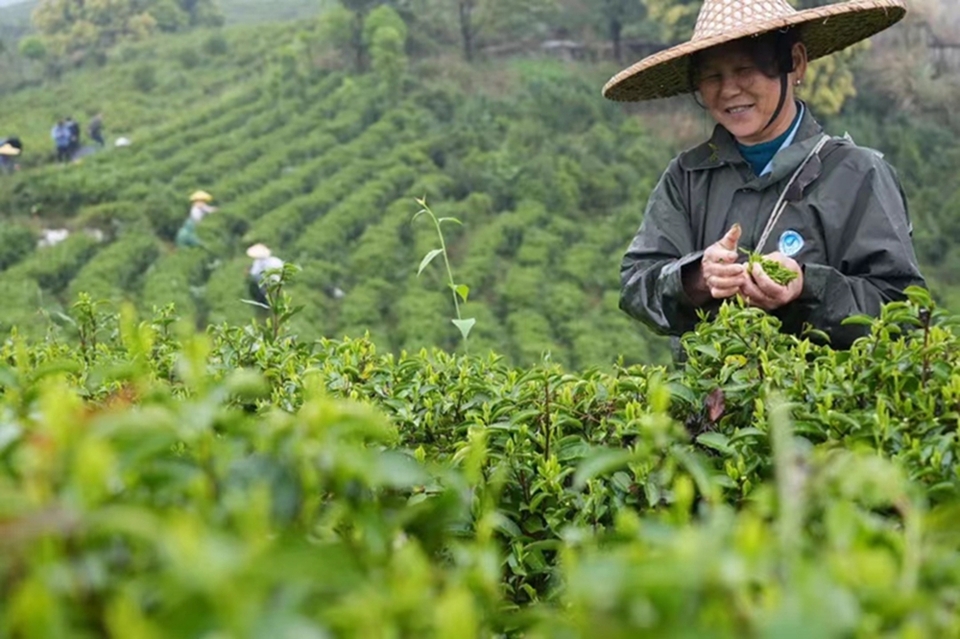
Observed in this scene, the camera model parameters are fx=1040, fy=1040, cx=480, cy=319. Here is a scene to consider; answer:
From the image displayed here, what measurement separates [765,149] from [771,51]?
186 millimetres

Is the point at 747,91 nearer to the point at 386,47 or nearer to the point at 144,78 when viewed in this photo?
the point at 386,47

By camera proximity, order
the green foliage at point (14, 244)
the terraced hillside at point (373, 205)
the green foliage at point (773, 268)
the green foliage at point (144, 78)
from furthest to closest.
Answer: the green foliage at point (144, 78)
the green foliage at point (14, 244)
the terraced hillside at point (373, 205)
the green foliage at point (773, 268)

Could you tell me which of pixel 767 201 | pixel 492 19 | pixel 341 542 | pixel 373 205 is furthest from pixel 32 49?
pixel 341 542

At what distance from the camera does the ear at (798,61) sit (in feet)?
6.48

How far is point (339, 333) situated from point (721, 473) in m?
10.6

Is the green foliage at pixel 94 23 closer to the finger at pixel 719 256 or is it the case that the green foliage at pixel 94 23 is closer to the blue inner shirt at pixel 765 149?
the blue inner shirt at pixel 765 149

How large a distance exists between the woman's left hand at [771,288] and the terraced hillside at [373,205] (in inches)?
302

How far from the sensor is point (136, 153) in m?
17.3

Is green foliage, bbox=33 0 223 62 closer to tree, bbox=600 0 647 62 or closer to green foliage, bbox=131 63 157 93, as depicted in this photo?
green foliage, bbox=131 63 157 93

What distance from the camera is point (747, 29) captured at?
1855mm

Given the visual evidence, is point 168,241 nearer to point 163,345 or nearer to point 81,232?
point 81,232

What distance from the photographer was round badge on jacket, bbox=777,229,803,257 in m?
1.79

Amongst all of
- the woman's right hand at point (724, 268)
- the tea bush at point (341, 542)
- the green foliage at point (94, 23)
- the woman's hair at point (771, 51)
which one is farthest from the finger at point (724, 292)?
the green foliage at point (94, 23)

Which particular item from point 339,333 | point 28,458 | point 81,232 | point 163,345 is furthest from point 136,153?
point 28,458
